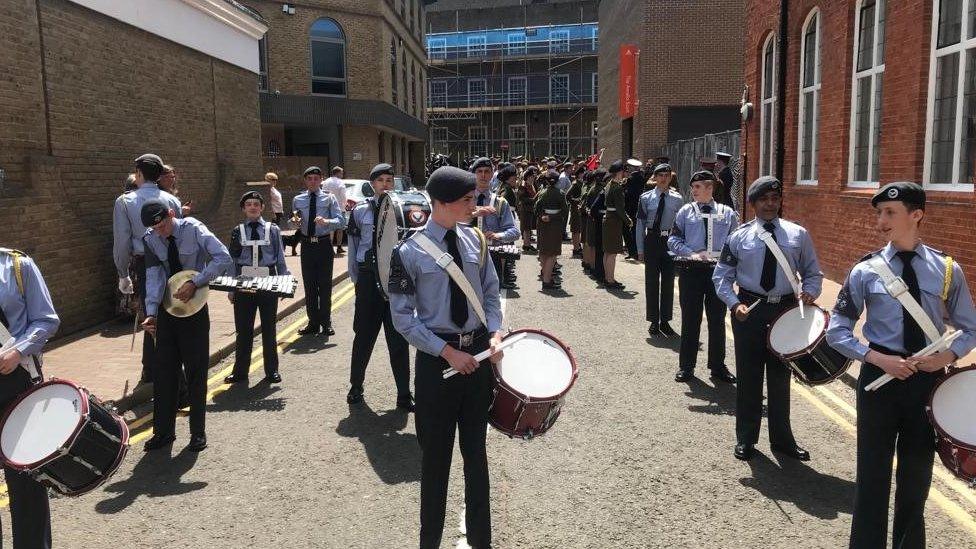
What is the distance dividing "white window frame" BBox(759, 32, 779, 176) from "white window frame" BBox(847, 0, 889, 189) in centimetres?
306

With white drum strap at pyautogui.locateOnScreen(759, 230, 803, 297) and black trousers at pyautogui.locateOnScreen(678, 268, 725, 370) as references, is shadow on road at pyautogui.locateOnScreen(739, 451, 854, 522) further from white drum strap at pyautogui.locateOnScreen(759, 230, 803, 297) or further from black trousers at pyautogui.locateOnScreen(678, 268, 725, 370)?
black trousers at pyautogui.locateOnScreen(678, 268, 725, 370)

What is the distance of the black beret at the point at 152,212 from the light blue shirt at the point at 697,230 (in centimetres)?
470

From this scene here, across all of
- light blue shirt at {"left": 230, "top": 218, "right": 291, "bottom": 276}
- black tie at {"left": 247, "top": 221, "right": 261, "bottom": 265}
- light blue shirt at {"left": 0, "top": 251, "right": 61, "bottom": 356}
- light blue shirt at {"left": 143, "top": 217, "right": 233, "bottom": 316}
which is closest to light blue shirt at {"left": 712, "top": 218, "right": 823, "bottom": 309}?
light blue shirt at {"left": 143, "top": 217, "right": 233, "bottom": 316}

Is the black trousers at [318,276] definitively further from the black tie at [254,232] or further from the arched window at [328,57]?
the arched window at [328,57]

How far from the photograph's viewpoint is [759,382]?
5.37 meters

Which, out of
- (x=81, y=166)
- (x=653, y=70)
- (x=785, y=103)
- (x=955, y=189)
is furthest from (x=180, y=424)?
(x=653, y=70)

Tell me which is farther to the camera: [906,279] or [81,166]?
[81,166]

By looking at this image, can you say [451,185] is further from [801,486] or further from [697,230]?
[697,230]

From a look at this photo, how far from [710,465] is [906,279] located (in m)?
2.17

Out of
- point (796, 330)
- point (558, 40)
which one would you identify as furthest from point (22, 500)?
point (558, 40)

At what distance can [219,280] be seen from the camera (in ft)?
22.5

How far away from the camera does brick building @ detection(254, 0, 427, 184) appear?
1238 inches

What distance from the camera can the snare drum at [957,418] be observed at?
326 cm

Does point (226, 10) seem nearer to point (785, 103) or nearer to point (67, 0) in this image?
point (67, 0)
